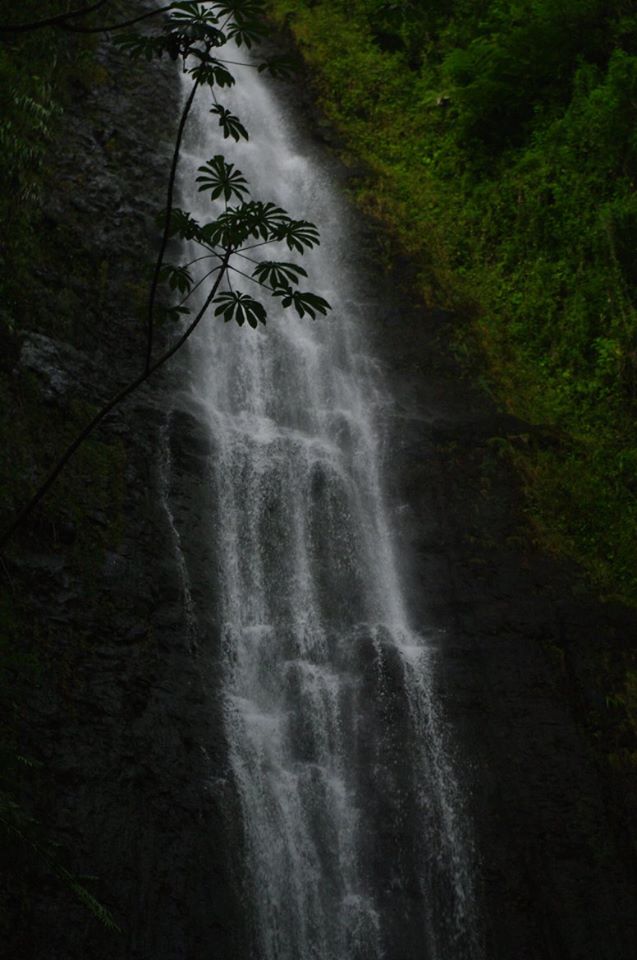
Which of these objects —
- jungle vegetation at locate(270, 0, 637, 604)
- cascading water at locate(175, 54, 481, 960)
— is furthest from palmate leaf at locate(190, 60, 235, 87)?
jungle vegetation at locate(270, 0, 637, 604)

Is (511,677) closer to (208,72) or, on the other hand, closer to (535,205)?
(208,72)

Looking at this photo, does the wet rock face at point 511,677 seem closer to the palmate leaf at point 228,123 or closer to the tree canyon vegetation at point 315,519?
the tree canyon vegetation at point 315,519

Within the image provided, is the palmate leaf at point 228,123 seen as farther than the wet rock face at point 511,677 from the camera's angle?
No

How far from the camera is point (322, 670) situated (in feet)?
Result: 29.0

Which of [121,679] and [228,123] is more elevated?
[228,123]

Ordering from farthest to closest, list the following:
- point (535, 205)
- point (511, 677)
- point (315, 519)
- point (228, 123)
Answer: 1. point (535, 205)
2. point (315, 519)
3. point (511, 677)
4. point (228, 123)

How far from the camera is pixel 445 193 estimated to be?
46.5ft

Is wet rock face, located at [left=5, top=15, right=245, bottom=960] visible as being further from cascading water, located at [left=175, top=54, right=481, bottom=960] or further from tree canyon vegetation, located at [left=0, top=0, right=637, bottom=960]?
cascading water, located at [left=175, top=54, right=481, bottom=960]

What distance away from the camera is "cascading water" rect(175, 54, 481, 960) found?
25.0 feet

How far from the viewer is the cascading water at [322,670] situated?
7617 millimetres

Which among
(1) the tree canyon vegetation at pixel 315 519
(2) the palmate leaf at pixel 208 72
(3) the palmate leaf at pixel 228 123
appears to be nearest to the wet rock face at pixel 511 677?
(1) the tree canyon vegetation at pixel 315 519

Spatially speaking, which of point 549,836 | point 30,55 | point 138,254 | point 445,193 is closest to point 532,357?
point 445,193

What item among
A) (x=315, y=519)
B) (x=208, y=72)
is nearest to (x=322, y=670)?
(x=315, y=519)

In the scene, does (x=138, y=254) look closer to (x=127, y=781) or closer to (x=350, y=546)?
(x=350, y=546)
